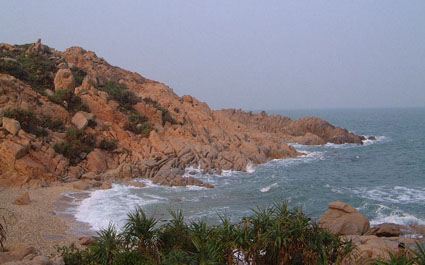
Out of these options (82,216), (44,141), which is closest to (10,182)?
(44,141)

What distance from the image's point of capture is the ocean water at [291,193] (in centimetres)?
1783

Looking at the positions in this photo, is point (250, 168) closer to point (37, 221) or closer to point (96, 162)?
point (96, 162)

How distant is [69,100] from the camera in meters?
29.1

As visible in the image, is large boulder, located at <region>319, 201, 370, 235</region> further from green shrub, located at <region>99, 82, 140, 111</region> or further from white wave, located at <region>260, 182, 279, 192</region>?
green shrub, located at <region>99, 82, 140, 111</region>

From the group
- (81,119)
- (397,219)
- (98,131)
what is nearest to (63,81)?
(81,119)

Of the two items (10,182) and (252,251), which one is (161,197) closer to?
(10,182)

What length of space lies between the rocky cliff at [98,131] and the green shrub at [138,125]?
3.6 inches

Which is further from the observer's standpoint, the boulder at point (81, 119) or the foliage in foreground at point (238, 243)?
the boulder at point (81, 119)

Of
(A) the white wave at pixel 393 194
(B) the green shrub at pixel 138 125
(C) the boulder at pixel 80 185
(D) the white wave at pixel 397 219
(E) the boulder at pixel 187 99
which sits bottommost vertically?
(D) the white wave at pixel 397 219

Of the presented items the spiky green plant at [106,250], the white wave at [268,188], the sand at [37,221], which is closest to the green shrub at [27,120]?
the sand at [37,221]

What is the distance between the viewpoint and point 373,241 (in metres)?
12.5

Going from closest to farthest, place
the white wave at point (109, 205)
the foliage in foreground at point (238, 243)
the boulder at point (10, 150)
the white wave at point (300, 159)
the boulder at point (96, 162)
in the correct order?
1. the foliage in foreground at point (238, 243)
2. the white wave at point (109, 205)
3. the boulder at point (10, 150)
4. the boulder at point (96, 162)
5. the white wave at point (300, 159)

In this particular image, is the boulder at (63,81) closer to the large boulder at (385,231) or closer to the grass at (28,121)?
the grass at (28,121)

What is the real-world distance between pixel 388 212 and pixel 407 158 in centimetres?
1963
